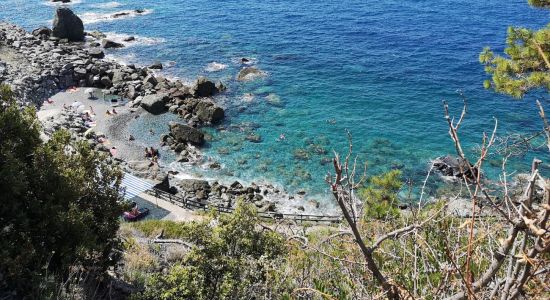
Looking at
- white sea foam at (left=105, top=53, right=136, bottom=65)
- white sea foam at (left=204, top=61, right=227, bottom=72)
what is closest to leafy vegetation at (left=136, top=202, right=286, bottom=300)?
white sea foam at (left=204, top=61, right=227, bottom=72)

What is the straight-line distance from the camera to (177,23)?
70.6 metres

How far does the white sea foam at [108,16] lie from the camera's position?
71.4 meters

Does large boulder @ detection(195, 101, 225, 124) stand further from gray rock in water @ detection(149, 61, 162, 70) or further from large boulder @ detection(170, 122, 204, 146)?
gray rock in water @ detection(149, 61, 162, 70)

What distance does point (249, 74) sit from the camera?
51562 millimetres

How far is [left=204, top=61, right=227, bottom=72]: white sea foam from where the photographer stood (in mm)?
53281

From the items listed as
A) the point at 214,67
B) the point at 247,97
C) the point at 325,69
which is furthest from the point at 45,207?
the point at 325,69

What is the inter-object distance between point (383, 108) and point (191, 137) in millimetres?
19167

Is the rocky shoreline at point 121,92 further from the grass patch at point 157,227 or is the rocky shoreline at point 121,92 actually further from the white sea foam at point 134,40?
the grass patch at point 157,227

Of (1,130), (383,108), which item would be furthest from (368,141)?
(1,130)

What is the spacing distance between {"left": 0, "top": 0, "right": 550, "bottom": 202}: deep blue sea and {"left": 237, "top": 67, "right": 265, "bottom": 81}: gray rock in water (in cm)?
106

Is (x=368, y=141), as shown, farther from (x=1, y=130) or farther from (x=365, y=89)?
(x=1, y=130)

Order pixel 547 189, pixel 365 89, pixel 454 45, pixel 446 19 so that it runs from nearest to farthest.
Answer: pixel 547 189 → pixel 365 89 → pixel 454 45 → pixel 446 19

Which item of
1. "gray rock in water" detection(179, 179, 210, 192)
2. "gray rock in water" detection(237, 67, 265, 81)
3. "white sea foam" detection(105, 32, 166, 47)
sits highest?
"white sea foam" detection(105, 32, 166, 47)

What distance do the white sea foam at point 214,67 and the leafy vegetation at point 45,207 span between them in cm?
3990
